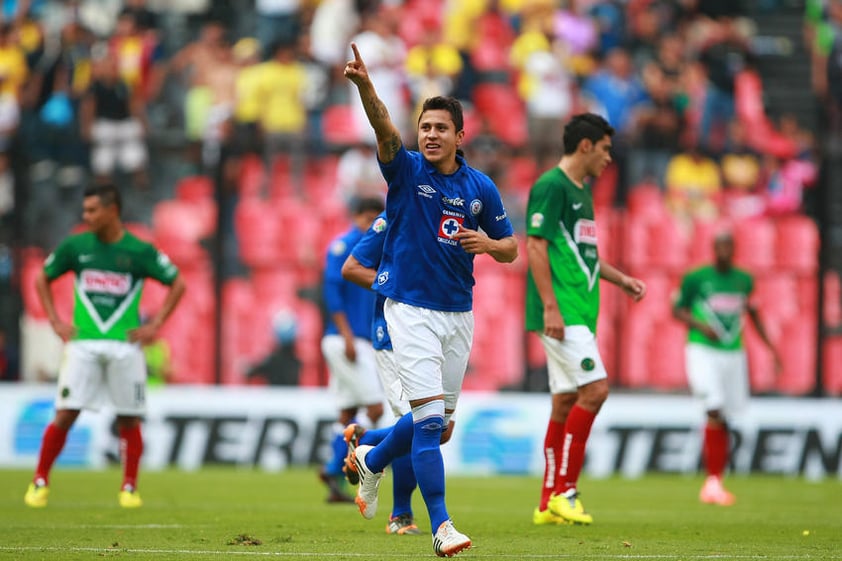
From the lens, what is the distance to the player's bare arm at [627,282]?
996 cm

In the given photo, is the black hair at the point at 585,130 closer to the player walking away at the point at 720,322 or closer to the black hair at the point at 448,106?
the black hair at the point at 448,106

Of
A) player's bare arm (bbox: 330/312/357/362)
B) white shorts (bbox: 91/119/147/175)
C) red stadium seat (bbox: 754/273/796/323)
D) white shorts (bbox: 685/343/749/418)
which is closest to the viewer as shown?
player's bare arm (bbox: 330/312/357/362)

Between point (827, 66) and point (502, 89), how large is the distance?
5.59 m

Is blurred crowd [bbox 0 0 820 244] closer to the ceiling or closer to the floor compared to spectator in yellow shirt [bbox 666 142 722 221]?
closer to the ceiling

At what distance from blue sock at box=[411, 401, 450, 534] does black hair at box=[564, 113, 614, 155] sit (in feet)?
10.1

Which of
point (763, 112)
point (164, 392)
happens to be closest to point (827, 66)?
point (763, 112)

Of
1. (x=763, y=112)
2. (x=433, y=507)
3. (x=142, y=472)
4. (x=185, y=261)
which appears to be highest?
(x=763, y=112)

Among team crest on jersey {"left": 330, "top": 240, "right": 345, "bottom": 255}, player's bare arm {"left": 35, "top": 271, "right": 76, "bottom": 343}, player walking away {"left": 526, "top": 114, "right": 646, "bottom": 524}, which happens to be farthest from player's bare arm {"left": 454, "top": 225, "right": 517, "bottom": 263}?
player's bare arm {"left": 35, "top": 271, "right": 76, "bottom": 343}

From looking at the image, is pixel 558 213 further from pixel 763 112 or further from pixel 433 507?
pixel 763 112

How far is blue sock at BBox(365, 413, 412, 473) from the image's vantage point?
8.15m

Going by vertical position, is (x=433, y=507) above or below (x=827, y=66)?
below

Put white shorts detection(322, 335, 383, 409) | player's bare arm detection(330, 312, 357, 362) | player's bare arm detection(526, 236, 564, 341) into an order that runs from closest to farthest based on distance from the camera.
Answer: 1. player's bare arm detection(526, 236, 564, 341)
2. player's bare arm detection(330, 312, 357, 362)
3. white shorts detection(322, 335, 383, 409)

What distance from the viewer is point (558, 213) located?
32.3 ft

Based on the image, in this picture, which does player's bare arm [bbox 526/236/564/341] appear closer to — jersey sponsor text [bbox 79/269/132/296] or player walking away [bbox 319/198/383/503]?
player walking away [bbox 319/198/383/503]
